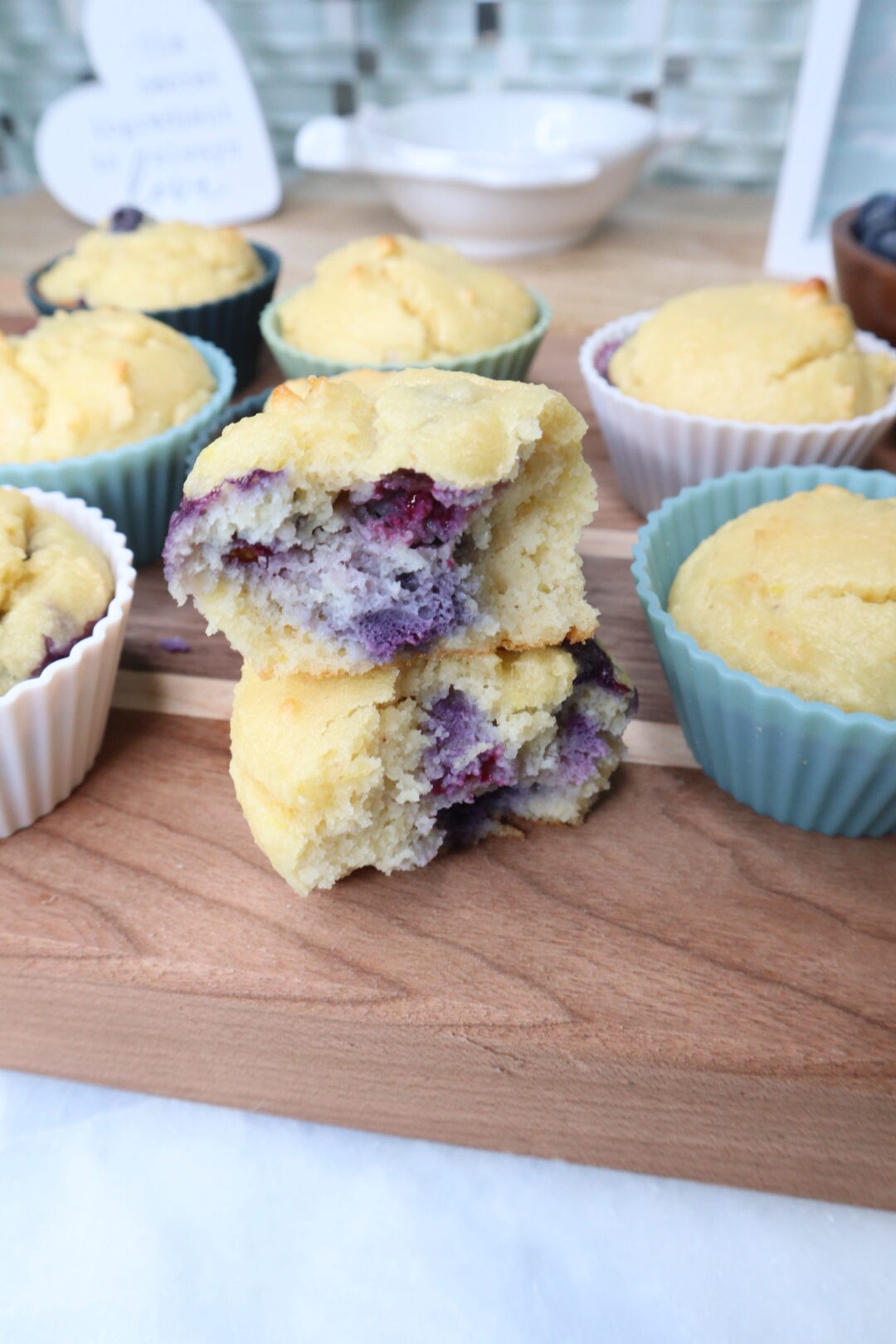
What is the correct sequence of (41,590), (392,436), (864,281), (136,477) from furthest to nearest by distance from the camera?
1. (864,281)
2. (136,477)
3. (41,590)
4. (392,436)

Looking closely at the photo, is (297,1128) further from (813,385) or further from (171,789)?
(813,385)

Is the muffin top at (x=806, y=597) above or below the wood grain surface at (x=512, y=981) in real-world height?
above

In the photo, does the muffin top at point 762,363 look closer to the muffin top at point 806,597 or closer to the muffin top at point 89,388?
the muffin top at point 806,597

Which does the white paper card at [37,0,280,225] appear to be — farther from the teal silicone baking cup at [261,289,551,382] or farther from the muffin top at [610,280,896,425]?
the muffin top at [610,280,896,425]

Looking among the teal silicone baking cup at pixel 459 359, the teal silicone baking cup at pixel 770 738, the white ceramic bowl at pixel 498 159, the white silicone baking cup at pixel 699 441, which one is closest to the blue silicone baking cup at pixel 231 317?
the teal silicone baking cup at pixel 459 359

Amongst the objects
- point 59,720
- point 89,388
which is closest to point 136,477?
point 89,388

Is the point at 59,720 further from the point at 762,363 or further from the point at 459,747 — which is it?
the point at 762,363
